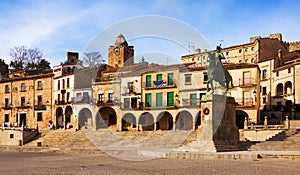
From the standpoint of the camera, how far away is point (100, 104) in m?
51.5

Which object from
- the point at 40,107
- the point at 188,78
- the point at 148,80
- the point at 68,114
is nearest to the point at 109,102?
the point at 148,80

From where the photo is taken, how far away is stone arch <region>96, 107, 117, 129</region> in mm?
52656

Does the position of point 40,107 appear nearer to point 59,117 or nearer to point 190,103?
point 59,117

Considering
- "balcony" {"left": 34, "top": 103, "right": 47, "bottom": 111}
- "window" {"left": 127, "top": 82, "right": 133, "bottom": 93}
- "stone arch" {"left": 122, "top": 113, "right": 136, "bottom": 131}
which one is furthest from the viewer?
"balcony" {"left": 34, "top": 103, "right": 47, "bottom": 111}

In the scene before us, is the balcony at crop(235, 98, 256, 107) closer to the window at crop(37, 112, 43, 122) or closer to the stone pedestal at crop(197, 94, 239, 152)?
the stone pedestal at crop(197, 94, 239, 152)

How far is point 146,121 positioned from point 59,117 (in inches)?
542

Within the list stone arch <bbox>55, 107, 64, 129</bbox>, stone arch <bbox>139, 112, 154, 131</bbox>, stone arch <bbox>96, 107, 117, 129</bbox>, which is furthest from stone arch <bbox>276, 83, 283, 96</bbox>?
stone arch <bbox>55, 107, 64, 129</bbox>

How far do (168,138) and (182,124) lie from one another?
9.78 m

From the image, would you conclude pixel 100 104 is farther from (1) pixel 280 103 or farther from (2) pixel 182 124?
(1) pixel 280 103

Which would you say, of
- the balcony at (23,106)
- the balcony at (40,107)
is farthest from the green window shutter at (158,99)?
the balcony at (23,106)

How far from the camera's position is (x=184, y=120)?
4794 cm

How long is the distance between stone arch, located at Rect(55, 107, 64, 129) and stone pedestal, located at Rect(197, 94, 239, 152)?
31.6 meters

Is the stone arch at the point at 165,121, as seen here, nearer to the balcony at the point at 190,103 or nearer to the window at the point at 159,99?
the window at the point at 159,99

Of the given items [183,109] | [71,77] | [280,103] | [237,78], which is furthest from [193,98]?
[71,77]
